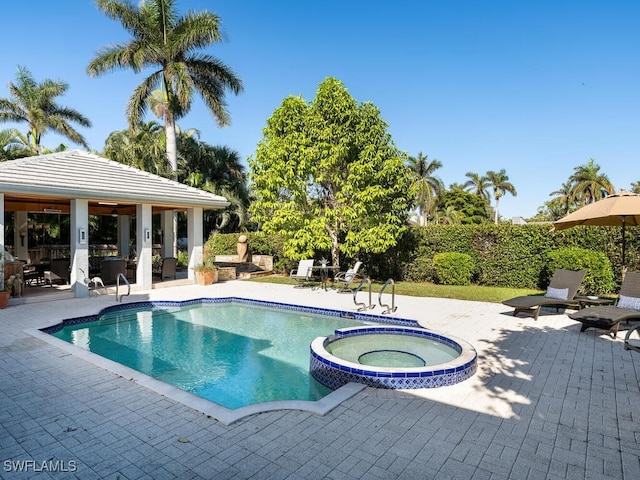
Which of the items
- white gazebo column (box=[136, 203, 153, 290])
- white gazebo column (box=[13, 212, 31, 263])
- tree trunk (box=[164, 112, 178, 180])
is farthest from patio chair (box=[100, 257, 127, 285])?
tree trunk (box=[164, 112, 178, 180])

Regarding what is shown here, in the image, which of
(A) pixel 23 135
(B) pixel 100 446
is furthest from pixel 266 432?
(A) pixel 23 135

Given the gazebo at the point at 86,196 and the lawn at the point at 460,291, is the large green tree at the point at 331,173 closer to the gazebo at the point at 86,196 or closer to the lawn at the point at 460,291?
the lawn at the point at 460,291

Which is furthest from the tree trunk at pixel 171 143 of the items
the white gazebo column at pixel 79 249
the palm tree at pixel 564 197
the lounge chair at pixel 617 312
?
the palm tree at pixel 564 197

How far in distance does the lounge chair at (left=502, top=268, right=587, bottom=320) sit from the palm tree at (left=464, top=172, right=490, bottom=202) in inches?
2255

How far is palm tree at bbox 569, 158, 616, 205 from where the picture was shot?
155 feet

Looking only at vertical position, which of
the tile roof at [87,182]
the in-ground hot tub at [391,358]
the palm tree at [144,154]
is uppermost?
the palm tree at [144,154]

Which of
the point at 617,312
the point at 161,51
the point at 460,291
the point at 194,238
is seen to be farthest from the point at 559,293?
the point at 161,51

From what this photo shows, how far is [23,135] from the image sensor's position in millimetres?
29500

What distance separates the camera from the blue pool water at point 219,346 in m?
6.16

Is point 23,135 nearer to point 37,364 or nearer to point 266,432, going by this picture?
point 37,364

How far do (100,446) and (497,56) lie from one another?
19.4 meters

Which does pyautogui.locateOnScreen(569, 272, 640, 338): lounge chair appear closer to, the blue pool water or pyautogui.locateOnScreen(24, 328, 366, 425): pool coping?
the blue pool water

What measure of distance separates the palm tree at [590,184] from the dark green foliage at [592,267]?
42283 mm

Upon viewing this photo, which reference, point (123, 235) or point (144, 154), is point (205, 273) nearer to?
point (123, 235)
